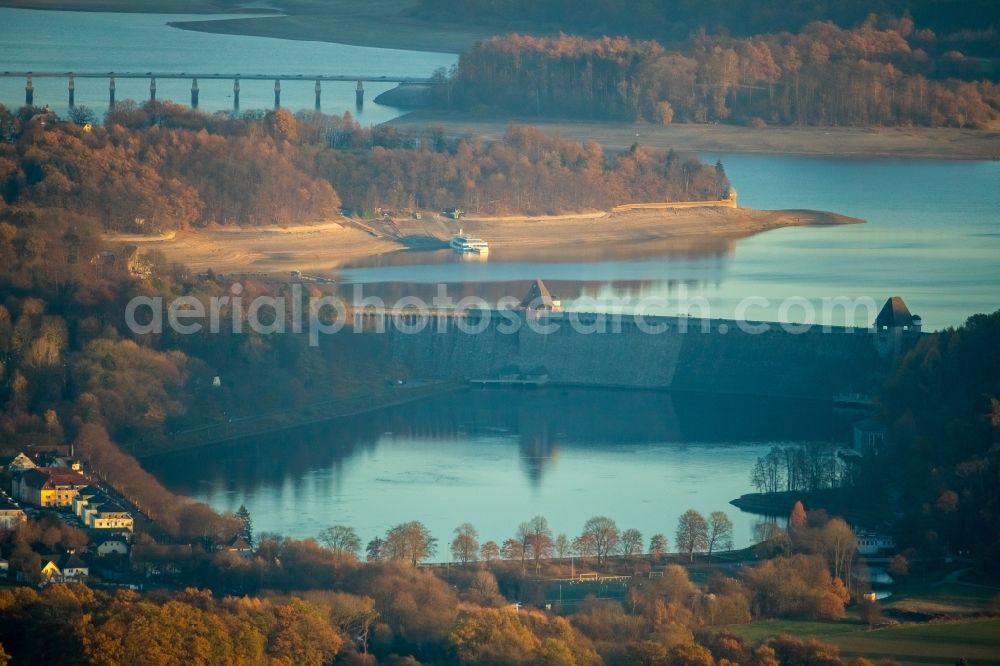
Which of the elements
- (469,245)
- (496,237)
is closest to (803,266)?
(469,245)

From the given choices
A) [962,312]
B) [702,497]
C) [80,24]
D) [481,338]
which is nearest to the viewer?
[702,497]

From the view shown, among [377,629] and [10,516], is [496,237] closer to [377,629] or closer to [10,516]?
[10,516]

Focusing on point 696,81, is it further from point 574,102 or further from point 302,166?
point 302,166

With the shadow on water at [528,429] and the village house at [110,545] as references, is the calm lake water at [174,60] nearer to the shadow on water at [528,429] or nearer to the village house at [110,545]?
the shadow on water at [528,429]

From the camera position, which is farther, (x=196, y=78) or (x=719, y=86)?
(x=196, y=78)

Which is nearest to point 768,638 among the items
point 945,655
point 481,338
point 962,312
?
point 945,655

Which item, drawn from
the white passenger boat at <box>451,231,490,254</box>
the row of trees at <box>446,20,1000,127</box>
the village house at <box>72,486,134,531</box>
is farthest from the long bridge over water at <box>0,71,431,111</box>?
the village house at <box>72,486,134,531</box>

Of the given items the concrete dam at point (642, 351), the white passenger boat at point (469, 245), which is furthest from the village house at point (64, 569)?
the white passenger boat at point (469, 245)

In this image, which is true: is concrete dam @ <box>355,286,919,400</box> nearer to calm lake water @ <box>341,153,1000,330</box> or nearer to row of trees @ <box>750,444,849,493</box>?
calm lake water @ <box>341,153,1000,330</box>
